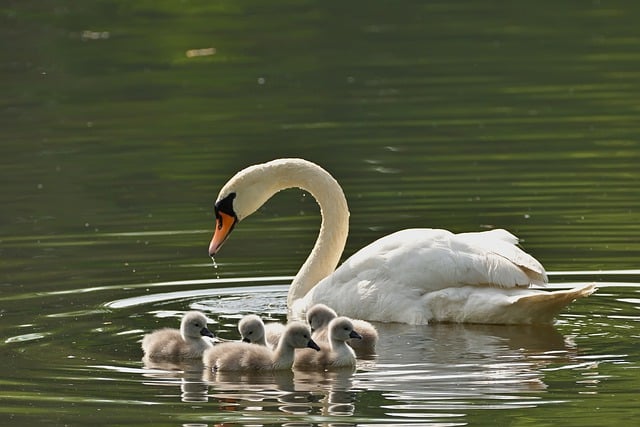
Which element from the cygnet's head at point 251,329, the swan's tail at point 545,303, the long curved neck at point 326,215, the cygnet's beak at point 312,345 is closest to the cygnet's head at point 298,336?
the cygnet's beak at point 312,345

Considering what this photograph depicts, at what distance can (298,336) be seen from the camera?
10820 mm

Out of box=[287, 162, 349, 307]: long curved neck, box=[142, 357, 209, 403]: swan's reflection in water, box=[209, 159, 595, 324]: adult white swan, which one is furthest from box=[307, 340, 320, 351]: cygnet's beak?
box=[287, 162, 349, 307]: long curved neck

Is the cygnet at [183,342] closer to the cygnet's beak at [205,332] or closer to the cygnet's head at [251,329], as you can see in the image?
the cygnet's beak at [205,332]

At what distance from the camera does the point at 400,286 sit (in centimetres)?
1235

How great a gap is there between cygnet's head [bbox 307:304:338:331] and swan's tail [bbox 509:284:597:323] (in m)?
1.22

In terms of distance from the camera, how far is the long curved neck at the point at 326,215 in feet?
45.4

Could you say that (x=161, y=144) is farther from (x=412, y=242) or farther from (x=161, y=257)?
(x=412, y=242)

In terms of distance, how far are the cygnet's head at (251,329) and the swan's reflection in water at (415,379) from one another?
33 centimetres

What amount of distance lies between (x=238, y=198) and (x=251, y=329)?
267cm

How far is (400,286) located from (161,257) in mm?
2857

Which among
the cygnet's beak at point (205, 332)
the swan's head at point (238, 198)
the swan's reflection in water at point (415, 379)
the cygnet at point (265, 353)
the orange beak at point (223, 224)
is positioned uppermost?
the swan's head at point (238, 198)

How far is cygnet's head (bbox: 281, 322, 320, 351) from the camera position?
426 inches

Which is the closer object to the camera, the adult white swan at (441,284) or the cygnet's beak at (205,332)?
the cygnet's beak at (205,332)

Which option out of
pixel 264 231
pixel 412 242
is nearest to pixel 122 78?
pixel 264 231
